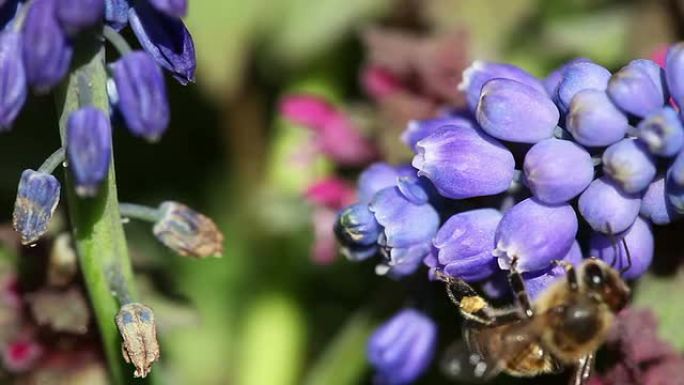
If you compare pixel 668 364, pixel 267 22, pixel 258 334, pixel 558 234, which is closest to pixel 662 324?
pixel 668 364

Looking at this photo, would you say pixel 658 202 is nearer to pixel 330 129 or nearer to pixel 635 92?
pixel 635 92

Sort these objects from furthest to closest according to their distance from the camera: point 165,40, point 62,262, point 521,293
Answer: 1. point 62,262
2. point 521,293
3. point 165,40

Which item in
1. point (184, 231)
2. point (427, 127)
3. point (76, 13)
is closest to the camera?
point (76, 13)

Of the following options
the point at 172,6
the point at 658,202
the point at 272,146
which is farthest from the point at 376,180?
the point at 272,146

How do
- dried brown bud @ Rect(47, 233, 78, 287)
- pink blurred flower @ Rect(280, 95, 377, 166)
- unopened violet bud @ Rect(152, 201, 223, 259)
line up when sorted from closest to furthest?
unopened violet bud @ Rect(152, 201, 223, 259)
dried brown bud @ Rect(47, 233, 78, 287)
pink blurred flower @ Rect(280, 95, 377, 166)

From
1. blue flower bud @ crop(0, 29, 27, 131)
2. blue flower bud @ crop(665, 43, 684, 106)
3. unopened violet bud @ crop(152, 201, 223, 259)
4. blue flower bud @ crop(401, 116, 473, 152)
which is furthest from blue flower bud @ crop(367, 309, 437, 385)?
blue flower bud @ crop(0, 29, 27, 131)

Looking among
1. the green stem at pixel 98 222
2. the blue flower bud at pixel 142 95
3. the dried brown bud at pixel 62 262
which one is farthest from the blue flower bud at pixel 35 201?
the dried brown bud at pixel 62 262

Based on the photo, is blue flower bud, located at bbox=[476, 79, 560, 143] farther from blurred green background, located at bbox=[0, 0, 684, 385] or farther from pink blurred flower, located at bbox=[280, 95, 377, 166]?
pink blurred flower, located at bbox=[280, 95, 377, 166]

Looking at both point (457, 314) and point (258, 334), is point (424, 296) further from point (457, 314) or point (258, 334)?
point (258, 334)
